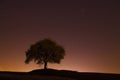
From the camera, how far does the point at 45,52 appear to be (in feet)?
216

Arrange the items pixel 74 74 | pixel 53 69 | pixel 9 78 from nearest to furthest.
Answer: pixel 9 78 < pixel 74 74 < pixel 53 69

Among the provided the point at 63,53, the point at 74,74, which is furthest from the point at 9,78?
the point at 63,53

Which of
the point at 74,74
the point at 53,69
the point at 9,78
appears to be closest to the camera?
the point at 9,78

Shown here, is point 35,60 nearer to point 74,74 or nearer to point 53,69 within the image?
point 53,69

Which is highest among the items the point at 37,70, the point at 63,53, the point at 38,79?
the point at 63,53

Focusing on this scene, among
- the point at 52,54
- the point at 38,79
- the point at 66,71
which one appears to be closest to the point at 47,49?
the point at 52,54

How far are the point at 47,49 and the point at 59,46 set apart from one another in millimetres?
3384

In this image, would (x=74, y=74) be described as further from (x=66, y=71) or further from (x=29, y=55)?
(x=29, y=55)

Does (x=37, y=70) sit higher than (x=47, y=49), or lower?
lower

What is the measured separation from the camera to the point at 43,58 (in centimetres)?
6575

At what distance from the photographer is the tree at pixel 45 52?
65.5m

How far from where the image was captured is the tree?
65500mm

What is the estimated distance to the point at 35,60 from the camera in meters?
66.6

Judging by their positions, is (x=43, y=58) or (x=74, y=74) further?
(x=43, y=58)
